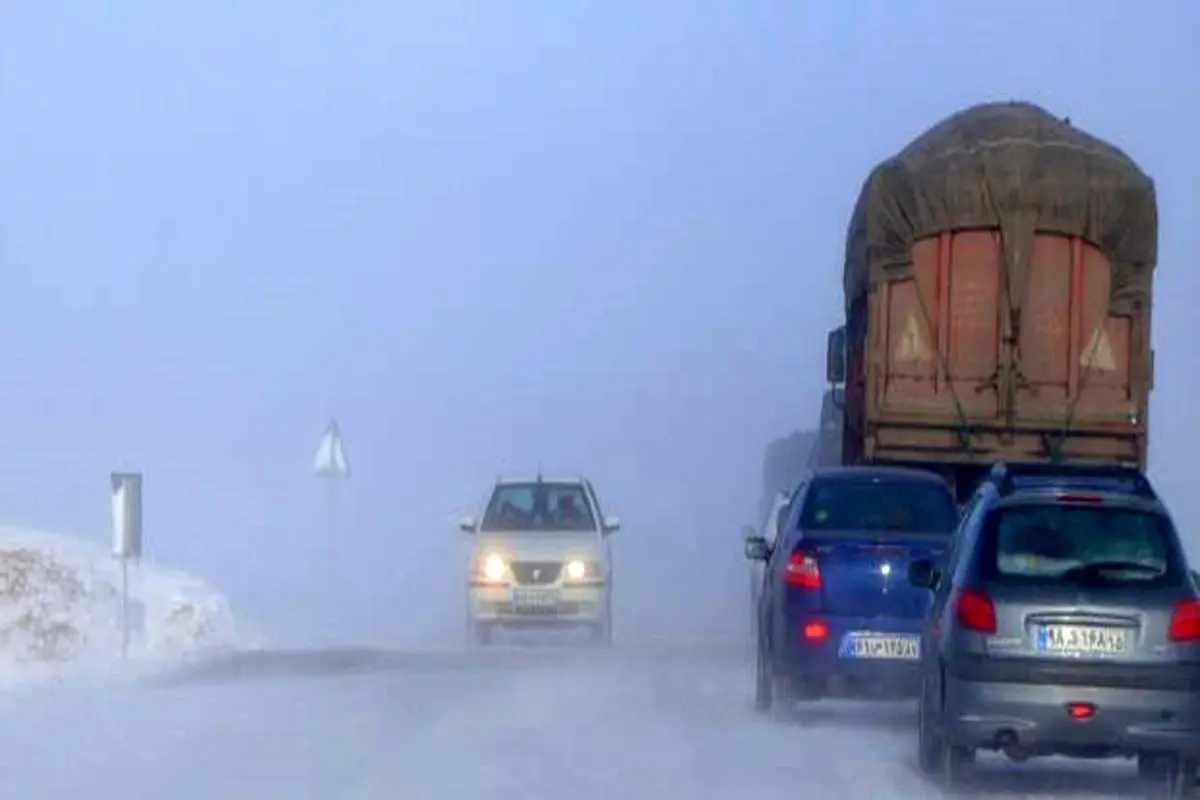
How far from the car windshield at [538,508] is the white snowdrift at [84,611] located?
349cm

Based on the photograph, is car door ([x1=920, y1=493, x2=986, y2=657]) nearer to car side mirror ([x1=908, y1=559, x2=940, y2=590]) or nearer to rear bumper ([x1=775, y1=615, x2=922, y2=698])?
car side mirror ([x1=908, y1=559, x2=940, y2=590])

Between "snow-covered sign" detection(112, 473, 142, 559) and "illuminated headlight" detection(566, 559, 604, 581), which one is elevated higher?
"snow-covered sign" detection(112, 473, 142, 559)

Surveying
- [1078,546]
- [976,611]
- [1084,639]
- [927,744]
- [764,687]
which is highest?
[1078,546]

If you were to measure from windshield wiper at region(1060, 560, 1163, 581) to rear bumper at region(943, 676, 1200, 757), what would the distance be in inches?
24.4

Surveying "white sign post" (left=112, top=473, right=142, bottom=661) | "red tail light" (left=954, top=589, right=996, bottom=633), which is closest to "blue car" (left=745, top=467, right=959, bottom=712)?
"red tail light" (left=954, top=589, right=996, bottom=633)

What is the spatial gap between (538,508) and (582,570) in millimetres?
1417

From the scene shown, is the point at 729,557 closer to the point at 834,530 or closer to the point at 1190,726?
the point at 834,530

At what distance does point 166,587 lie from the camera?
126 feet

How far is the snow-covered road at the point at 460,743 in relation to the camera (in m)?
15.8

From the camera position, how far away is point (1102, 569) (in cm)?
1585

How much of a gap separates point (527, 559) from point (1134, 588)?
1681 centimetres

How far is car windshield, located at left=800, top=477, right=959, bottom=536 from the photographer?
21188 mm

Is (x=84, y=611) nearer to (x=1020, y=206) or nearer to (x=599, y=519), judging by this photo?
(x=599, y=519)

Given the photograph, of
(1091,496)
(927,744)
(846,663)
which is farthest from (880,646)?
(1091,496)
